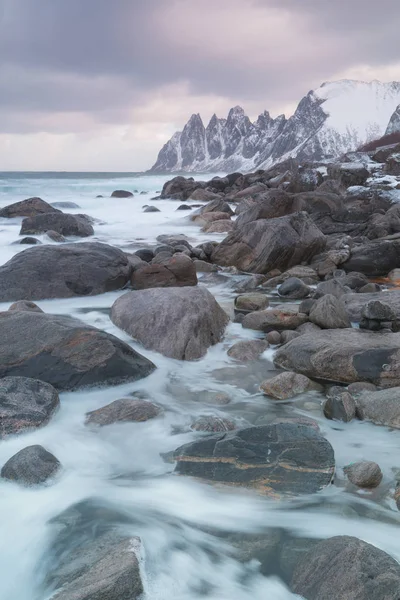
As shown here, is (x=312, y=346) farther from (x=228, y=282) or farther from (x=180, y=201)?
(x=180, y=201)

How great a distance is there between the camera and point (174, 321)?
5016 millimetres

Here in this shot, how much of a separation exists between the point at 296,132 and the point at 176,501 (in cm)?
13069

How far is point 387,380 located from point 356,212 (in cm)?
1066

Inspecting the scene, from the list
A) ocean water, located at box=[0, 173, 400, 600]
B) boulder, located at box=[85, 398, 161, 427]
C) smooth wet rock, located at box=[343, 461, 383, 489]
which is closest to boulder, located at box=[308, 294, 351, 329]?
ocean water, located at box=[0, 173, 400, 600]

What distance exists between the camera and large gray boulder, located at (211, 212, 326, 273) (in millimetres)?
8836

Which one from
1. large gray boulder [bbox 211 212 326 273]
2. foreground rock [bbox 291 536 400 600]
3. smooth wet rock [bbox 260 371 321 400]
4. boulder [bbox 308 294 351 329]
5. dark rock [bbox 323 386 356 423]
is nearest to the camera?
foreground rock [bbox 291 536 400 600]

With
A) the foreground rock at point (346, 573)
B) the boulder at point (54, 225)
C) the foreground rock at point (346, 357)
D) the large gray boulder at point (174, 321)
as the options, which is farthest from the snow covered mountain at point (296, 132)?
the foreground rock at point (346, 573)

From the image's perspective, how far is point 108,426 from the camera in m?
3.53

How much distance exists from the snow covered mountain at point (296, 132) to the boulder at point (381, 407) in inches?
3695

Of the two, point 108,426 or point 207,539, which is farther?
point 108,426

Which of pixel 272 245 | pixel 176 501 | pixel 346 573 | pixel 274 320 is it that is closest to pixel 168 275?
pixel 272 245

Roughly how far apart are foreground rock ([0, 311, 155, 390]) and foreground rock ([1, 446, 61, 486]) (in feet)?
3.40

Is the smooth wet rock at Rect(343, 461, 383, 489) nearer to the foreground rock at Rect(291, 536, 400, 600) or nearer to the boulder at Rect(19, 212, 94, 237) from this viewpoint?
the foreground rock at Rect(291, 536, 400, 600)

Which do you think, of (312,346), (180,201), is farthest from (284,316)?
(180,201)
